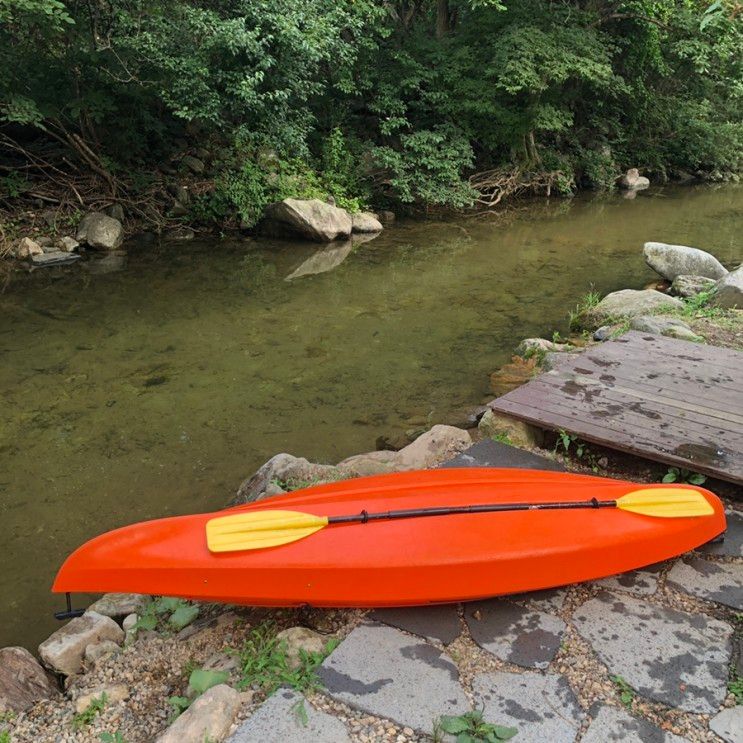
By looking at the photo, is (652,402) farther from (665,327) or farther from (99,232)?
(99,232)

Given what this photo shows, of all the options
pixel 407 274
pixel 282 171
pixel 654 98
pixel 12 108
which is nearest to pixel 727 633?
pixel 407 274

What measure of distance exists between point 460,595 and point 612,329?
4118 mm

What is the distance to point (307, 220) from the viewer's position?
33.2 feet

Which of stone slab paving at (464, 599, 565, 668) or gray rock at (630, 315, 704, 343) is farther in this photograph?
gray rock at (630, 315, 704, 343)

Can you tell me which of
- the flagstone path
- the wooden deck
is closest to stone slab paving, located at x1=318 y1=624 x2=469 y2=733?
the flagstone path

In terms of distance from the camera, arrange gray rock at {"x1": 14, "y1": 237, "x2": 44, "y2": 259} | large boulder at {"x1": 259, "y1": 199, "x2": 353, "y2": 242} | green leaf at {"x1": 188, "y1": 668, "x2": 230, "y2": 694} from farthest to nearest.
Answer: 1. large boulder at {"x1": 259, "y1": 199, "x2": 353, "y2": 242}
2. gray rock at {"x1": 14, "y1": 237, "x2": 44, "y2": 259}
3. green leaf at {"x1": 188, "y1": 668, "x2": 230, "y2": 694}

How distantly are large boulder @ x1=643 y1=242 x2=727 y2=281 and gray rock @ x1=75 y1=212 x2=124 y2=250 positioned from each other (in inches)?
288

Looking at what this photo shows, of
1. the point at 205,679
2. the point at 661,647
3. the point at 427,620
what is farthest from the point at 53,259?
the point at 661,647

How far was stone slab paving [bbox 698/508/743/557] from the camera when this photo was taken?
2438mm

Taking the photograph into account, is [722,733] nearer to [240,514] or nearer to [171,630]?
[240,514]

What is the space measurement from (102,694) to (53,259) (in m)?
8.03

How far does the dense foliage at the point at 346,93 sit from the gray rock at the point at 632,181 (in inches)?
20.1

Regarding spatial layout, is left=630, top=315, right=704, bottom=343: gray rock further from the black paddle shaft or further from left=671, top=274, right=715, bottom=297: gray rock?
the black paddle shaft

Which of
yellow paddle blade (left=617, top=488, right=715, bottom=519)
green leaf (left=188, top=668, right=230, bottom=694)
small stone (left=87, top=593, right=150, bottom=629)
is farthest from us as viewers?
small stone (left=87, top=593, right=150, bottom=629)
